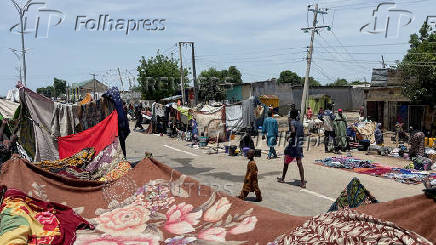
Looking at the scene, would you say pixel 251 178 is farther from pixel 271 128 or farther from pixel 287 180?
pixel 271 128

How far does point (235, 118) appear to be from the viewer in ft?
68.0

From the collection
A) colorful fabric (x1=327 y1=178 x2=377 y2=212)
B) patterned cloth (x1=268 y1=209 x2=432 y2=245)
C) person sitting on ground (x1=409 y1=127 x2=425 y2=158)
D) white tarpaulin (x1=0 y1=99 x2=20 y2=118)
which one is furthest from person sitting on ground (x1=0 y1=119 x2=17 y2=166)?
person sitting on ground (x1=409 y1=127 x2=425 y2=158)

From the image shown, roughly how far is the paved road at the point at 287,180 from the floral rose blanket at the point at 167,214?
2.17 m

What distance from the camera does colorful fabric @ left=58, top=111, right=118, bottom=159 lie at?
916 cm

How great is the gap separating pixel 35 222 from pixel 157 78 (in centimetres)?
3579

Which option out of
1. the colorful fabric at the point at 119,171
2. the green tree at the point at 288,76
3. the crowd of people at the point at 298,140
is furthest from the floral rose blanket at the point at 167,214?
the green tree at the point at 288,76

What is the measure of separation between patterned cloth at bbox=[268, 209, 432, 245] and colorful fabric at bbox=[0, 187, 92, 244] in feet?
9.50

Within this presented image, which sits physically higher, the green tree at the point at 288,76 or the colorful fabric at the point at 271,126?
the green tree at the point at 288,76

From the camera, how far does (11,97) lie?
15461mm

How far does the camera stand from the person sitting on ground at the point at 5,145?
8131 mm

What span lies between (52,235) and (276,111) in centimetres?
3378

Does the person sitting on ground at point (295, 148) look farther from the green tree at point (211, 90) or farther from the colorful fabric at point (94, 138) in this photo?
the green tree at point (211, 90)

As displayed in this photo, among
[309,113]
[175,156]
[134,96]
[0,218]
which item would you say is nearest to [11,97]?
[175,156]

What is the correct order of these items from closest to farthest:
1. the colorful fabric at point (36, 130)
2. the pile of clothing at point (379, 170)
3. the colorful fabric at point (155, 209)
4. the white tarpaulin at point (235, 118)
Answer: the colorful fabric at point (155, 209) → the pile of clothing at point (379, 170) → the colorful fabric at point (36, 130) → the white tarpaulin at point (235, 118)
